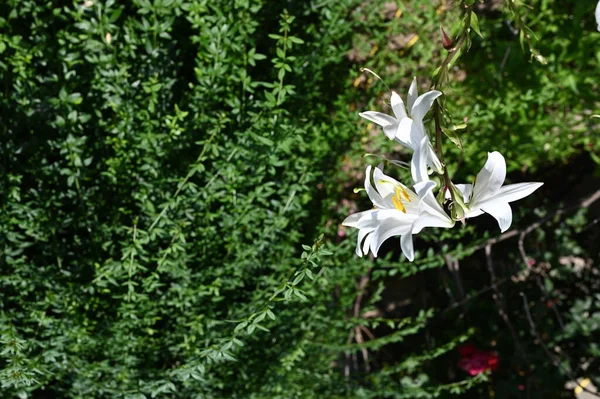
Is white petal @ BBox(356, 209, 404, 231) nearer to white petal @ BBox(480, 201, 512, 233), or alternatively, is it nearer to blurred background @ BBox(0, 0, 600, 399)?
white petal @ BBox(480, 201, 512, 233)

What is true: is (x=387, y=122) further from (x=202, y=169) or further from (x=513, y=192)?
(x=202, y=169)

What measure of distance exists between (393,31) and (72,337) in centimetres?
103

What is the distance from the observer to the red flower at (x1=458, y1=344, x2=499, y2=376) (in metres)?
2.51

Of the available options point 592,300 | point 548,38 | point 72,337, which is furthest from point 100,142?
point 592,300

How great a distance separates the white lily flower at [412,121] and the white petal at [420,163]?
11mm

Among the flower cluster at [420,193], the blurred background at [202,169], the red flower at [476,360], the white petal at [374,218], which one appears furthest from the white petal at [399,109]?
the red flower at [476,360]

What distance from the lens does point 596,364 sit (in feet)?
8.17

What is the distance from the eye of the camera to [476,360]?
252 cm

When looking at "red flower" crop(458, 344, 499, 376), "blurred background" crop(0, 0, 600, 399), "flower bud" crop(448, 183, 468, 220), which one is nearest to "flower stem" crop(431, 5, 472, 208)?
"flower bud" crop(448, 183, 468, 220)

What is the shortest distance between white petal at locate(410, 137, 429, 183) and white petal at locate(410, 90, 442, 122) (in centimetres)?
4

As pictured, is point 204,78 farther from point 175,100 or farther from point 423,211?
point 423,211

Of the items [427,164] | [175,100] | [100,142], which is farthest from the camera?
[175,100]

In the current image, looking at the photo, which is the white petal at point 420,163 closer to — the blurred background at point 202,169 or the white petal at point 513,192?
the white petal at point 513,192

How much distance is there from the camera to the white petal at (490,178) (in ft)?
2.58
